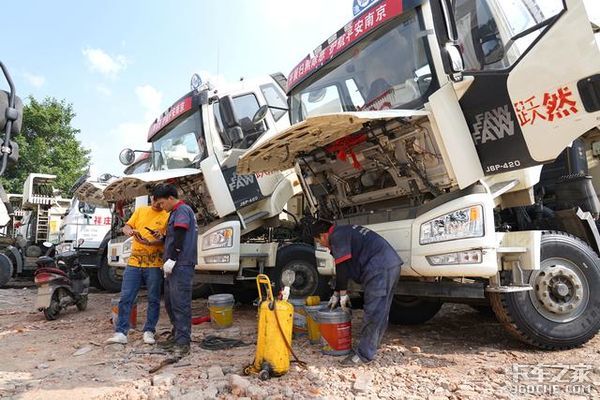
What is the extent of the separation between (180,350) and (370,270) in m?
1.68

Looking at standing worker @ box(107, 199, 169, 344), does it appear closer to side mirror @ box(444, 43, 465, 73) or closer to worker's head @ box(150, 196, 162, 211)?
worker's head @ box(150, 196, 162, 211)

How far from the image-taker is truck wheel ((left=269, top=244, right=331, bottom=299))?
5.19 m

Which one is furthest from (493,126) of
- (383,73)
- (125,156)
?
(125,156)

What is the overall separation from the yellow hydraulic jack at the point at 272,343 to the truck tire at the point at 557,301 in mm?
1599

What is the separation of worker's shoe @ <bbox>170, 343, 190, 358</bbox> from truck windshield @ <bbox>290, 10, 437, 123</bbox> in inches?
100

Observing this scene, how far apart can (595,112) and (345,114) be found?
1.62 meters

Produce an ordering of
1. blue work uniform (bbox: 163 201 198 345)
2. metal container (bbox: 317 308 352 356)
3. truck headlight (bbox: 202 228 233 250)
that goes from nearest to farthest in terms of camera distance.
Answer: metal container (bbox: 317 308 352 356), blue work uniform (bbox: 163 201 198 345), truck headlight (bbox: 202 228 233 250)

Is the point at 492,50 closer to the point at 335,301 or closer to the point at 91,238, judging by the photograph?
the point at 335,301

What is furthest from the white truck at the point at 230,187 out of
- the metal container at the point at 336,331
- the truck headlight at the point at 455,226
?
the truck headlight at the point at 455,226

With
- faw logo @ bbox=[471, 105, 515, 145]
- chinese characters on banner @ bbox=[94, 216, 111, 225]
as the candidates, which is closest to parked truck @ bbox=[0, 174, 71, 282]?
chinese characters on banner @ bbox=[94, 216, 111, 225]

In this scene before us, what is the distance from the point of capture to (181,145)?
6.10 metres

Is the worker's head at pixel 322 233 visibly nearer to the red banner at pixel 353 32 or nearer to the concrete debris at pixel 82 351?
the red banner at pixel 353 32

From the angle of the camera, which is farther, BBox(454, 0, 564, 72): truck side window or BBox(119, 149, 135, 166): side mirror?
BBox(119, 149, 135, 166): side mirror

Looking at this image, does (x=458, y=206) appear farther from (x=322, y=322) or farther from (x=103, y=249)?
(x=103, y=249)
